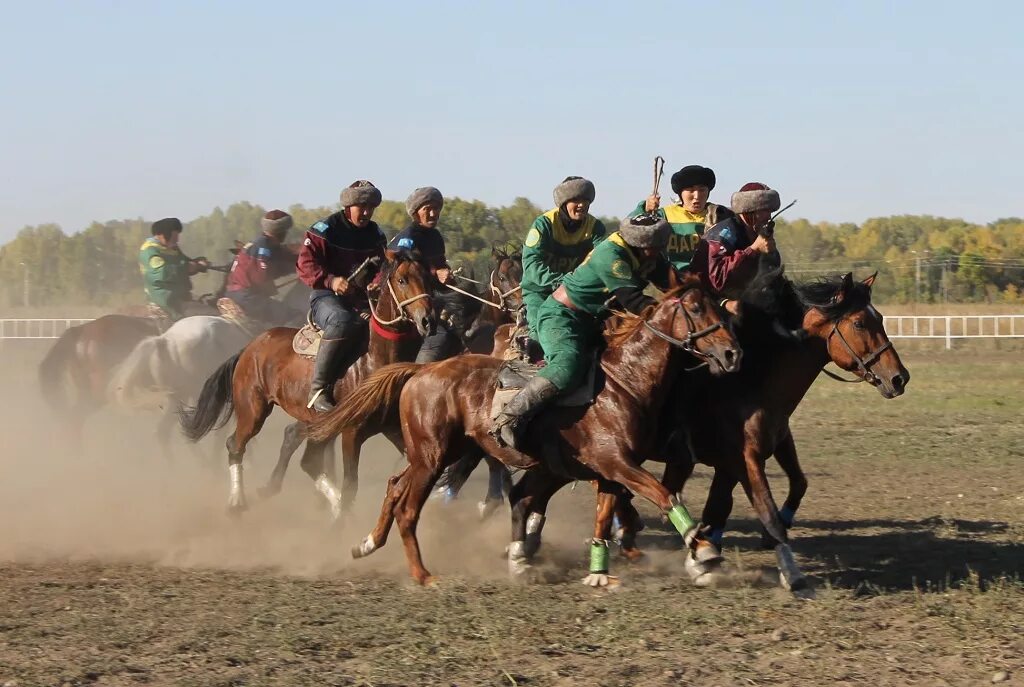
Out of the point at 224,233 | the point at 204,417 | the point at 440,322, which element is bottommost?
the point at 204,417

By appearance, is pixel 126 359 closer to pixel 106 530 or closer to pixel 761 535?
pixel 106 530

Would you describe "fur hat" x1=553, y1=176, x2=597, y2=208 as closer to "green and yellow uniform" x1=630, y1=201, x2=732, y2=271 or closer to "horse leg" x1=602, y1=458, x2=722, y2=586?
"green and yellow uniform" x1=630, y1=201, x2=732, y2=271

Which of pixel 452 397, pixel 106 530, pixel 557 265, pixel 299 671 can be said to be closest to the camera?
pixel 299 671

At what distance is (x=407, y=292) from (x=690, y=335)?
10.3ft

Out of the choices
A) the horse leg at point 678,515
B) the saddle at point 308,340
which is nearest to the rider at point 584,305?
the horse leg at point 678,515

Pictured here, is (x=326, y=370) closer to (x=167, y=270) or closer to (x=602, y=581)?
(x=602, y=581)

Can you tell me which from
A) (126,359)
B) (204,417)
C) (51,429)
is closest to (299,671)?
(204,417)

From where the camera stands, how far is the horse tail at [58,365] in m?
16.2

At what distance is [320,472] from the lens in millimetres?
11359

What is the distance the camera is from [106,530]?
1103cm

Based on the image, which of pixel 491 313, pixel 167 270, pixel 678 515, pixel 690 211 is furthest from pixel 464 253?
pixel 678 515

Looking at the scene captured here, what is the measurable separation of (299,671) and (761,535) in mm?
5231

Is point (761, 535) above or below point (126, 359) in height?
below

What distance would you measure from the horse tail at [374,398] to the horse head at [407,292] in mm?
1102
